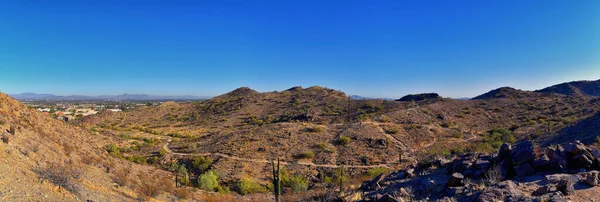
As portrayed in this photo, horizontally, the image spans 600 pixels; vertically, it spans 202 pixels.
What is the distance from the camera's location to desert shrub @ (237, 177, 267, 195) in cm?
2161

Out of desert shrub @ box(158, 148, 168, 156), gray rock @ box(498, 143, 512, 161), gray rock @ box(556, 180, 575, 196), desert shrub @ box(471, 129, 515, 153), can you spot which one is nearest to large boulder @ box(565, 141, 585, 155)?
gray rock @ box(498, 143, 512, 161)

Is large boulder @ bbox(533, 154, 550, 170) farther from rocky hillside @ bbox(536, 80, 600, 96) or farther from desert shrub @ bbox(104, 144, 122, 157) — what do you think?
rocky hillside @ bbox(536, 80, 600, 96)

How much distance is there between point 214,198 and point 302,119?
34.3m

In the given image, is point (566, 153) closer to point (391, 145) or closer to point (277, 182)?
point (277, 182)

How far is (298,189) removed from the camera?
21.7m

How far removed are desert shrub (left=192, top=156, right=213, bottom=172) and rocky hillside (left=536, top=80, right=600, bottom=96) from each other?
355ft

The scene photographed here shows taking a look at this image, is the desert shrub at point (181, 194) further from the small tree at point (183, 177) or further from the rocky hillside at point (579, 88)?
the rocky hillside at point (579, 88)

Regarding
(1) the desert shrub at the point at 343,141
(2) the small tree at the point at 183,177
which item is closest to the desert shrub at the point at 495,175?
(2) the small tree at the point at 183,177

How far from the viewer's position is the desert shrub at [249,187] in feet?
70.9

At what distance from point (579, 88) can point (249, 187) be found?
122 m

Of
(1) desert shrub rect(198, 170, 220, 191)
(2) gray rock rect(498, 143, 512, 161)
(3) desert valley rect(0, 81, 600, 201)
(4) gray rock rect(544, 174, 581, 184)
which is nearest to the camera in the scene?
(4) gray rock rect(544, 174, 581, 184)

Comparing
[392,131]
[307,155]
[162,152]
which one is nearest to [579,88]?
[392,131]

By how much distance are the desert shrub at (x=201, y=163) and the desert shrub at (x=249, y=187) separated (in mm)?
5490

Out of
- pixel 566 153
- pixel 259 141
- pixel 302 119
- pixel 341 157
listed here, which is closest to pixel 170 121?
pixel 302 119
